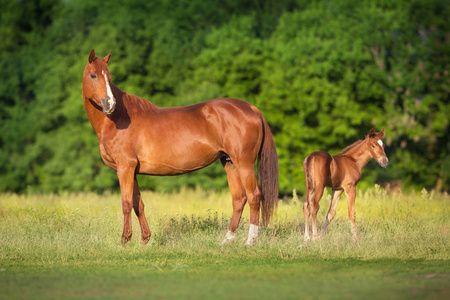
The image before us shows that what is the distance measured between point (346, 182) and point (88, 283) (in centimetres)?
527

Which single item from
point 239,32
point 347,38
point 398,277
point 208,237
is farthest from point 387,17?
point 398,277

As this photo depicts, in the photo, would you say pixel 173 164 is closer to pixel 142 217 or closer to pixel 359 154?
pixel 142 217

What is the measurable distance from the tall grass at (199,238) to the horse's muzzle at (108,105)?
218cm

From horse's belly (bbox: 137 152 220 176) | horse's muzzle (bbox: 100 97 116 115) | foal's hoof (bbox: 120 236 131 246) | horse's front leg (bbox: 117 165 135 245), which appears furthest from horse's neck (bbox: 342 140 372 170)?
horse's muzzle (bbox: 100 97 116 115)

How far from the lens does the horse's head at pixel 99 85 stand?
958 cm

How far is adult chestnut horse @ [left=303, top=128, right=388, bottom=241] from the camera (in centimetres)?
1048

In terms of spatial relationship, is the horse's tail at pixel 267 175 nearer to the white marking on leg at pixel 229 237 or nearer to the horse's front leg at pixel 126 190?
the white marking on leg at pixel 229 237

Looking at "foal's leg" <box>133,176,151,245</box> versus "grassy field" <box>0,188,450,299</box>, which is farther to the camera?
"foal's leg" <box>133,176,151,245</box>

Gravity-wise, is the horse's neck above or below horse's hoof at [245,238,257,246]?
above

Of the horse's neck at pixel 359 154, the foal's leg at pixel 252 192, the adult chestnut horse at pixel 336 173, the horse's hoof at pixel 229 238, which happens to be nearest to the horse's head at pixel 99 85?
the foal's leg at pixel 252 192

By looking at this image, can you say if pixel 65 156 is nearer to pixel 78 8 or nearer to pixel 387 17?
pixel 78 8

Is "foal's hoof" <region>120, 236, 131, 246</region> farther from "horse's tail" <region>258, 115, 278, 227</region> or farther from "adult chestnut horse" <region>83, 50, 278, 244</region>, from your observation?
"horse's tail" <region>258, 115, 278, 227</region>

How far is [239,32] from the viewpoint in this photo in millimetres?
27516

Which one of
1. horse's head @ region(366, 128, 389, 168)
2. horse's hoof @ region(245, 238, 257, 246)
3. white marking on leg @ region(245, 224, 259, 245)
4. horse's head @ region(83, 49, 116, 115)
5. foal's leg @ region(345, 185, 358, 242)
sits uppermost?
horse's head @ region(83, 49, 116, 115)
